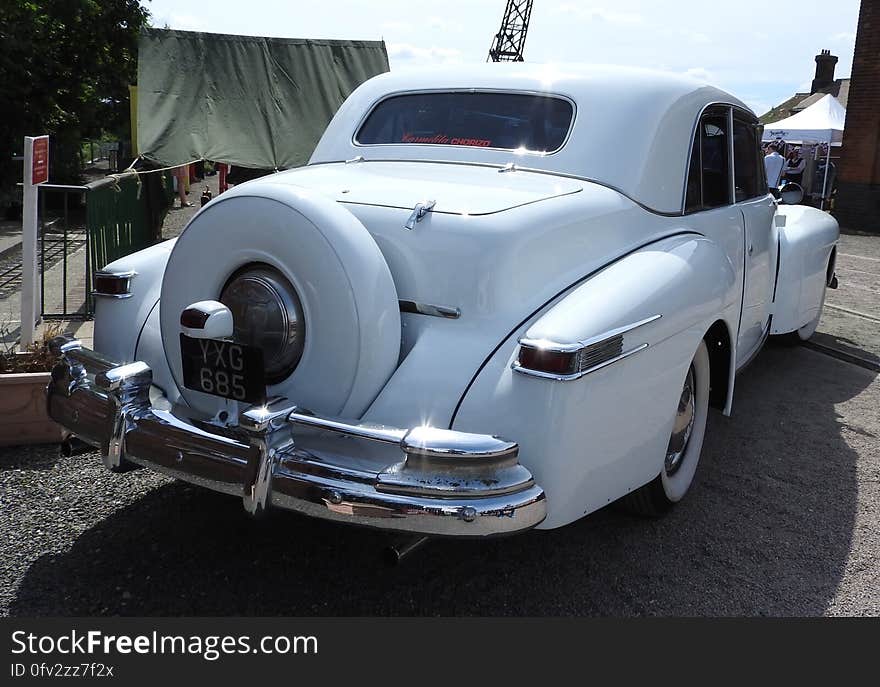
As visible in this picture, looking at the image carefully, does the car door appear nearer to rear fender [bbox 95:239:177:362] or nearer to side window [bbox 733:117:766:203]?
side window [bbox 733:117:766:203]

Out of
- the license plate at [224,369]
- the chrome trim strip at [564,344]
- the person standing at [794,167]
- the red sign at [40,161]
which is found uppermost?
the person standing at [794,167]

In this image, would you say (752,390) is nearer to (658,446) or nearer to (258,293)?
(658,446)

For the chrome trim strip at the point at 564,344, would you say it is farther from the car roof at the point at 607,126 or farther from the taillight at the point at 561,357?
the car roof at the point at 607,126

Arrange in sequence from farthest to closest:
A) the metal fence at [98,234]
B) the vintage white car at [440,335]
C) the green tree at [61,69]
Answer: the green tree at [61,69] → the metal fence at [98,234] → the vintage white car at [440,335]

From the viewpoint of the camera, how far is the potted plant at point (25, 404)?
3.88m

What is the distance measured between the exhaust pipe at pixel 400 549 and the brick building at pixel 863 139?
54.2 feet

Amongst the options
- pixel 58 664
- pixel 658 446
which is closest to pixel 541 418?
pixel 658 446

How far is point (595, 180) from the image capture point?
10.9 feet

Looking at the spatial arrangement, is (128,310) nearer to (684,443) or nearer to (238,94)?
(684,443)

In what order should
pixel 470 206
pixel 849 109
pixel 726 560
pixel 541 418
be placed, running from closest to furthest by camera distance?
1. pixel 541 418
2. pixel 470 206
3. pixel 726 560
4. pixel 849 109

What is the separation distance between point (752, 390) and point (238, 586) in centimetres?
379

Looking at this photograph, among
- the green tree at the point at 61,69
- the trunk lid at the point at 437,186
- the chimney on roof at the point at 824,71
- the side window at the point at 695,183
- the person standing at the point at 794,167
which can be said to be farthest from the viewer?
the chimney on roof at the point at 824,71

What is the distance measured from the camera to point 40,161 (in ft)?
17.7

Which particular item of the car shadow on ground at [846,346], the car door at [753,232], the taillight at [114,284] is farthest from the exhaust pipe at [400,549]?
the car shadow on ground at [846,346]
